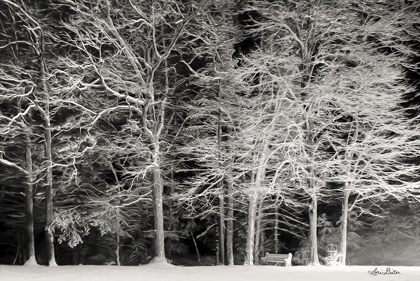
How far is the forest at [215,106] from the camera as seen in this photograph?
1839 centimetres

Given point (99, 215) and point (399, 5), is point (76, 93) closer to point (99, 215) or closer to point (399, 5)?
A: point (99, 215)

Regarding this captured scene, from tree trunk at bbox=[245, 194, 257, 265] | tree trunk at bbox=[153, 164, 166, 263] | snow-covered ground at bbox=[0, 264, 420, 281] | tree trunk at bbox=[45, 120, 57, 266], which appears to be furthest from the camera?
tree trunk at bbox=[245, 194, 257, 265]

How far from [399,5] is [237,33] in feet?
22.4

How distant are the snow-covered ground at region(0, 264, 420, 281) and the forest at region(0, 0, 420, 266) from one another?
2318mm

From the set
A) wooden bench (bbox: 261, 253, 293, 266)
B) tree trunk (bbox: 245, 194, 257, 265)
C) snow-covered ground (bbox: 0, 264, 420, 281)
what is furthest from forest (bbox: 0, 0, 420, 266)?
snow-covered ground (bbox: 0, 264, 420, 281)

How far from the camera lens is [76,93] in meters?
21.5

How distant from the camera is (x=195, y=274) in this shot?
50.5 feet

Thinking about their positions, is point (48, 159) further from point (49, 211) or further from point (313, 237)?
point (313, 237)

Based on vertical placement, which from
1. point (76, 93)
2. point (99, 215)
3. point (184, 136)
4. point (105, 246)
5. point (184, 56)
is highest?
point (184, 56)

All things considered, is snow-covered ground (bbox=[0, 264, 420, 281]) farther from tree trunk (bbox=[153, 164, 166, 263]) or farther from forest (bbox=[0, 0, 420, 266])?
forest (bbox=[0, 0, 420, 266])

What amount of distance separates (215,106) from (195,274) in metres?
8.24

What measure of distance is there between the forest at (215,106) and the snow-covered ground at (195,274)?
7.60 ft

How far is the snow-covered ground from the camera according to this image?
47.6 feet

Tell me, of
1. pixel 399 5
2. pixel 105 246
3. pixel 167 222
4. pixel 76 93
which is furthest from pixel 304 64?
pixel 105 246
